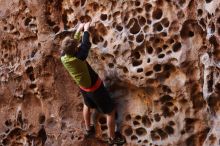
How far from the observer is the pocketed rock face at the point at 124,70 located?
13.0 feet

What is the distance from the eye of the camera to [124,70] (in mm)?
4266

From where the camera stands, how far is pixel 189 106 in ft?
13.1

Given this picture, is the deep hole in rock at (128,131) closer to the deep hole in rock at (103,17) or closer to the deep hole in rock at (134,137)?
the deep hole in rock at (134,137)

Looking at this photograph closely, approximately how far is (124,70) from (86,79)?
1.08 ft

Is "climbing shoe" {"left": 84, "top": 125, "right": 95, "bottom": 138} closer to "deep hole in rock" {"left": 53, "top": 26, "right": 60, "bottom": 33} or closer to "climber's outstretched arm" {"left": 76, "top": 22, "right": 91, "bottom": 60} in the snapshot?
"climber's outstretched arm" {"left": 76, "top": 22, "right": 91, "bottom": 60}

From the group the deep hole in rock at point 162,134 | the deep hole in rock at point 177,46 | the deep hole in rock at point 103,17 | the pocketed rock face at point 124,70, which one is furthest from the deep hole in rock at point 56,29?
the deep hole in rock at point 162,134

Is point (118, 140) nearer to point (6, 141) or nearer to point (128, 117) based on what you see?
point (128, 117)

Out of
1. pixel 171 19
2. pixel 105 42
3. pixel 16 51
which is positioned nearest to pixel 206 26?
pixel 171 19

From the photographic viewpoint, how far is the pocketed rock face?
3.96 metres

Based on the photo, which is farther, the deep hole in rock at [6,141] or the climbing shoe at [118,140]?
the deep hole in rock at [6,141]

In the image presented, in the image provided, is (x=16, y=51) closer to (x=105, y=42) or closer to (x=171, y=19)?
(x=105, y=42)

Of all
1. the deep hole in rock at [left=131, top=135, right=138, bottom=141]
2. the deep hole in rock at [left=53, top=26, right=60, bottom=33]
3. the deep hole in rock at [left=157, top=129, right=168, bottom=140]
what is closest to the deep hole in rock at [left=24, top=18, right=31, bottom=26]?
the deep hole in rock at [left=53, top=26, right=60, bottom=33]

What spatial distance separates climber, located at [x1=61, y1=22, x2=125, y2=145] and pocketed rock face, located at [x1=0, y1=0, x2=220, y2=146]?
4.7 inches

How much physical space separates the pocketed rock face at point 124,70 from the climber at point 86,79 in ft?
0.39
